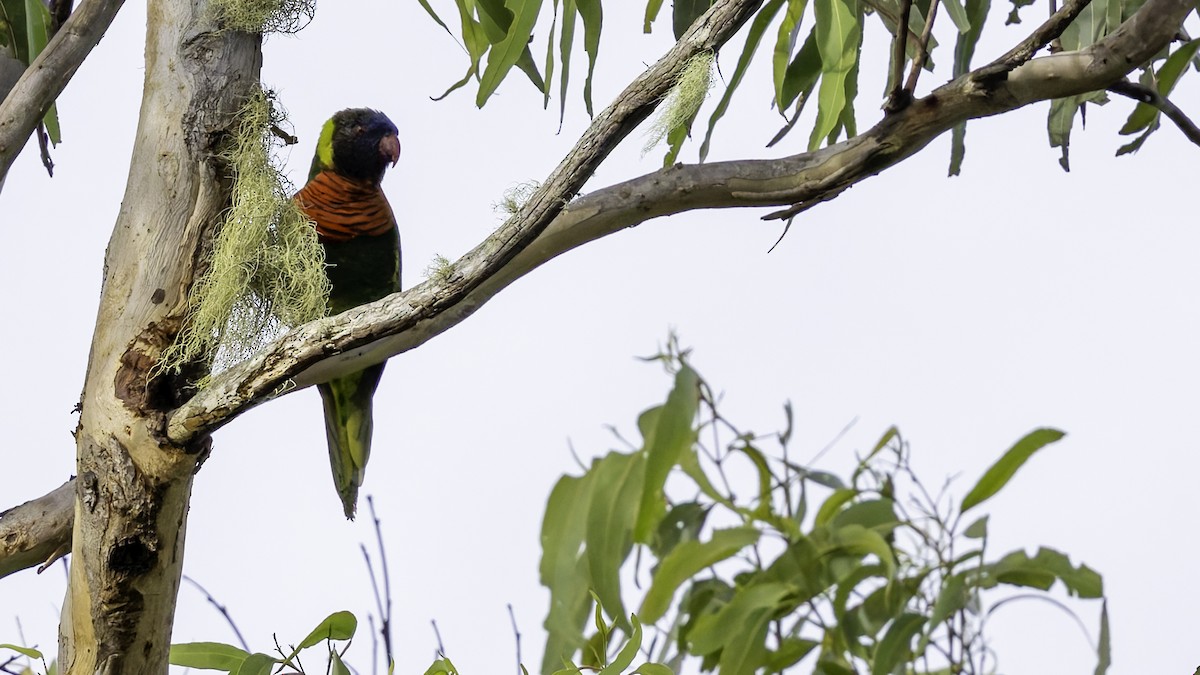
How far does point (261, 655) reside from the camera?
1.16 m

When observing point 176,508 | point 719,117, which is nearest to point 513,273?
point 176,508

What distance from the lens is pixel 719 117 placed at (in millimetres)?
1555

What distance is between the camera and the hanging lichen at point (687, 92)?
3.10 ft

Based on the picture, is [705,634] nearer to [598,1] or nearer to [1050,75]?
[1050,75]

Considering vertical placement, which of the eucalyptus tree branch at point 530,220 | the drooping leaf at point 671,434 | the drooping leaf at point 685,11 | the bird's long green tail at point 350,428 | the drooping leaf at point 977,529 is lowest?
the drooping leaf at point 977,529

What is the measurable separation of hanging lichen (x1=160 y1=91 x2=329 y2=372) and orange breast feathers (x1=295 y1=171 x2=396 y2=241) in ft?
2.38

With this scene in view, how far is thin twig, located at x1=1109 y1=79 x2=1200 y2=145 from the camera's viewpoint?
3.54ft

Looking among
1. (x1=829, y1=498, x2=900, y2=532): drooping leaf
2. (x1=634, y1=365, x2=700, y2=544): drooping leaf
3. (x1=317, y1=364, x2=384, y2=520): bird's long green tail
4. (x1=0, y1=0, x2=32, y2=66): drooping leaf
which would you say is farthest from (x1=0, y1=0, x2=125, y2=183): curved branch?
(x1=829, y1=498, x2=900, y2=532): drooping leaf

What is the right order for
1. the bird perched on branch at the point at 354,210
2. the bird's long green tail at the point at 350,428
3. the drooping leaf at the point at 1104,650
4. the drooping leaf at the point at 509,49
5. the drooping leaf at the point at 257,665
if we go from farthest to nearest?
the bird perched on branch at the point at 354,210 < the bird's long green tail at the point at 350,428 < the drooping leaf at the point at 509,49 < the drooping leaf at the point at 257,665 < the drooping leaf at the point at 1104,650

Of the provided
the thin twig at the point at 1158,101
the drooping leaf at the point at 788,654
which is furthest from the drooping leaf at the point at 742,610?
the thin twig at the point at 1158,101

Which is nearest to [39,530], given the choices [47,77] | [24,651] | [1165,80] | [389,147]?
[24,651]

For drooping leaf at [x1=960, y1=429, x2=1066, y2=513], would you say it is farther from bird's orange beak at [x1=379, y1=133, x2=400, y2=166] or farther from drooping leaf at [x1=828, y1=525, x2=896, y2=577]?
bird's orange beak at [x1=379, y1=133, x2=400, y2=166]

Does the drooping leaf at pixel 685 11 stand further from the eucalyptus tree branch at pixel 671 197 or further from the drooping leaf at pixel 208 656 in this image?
the drooping leaf at pixel 208 656

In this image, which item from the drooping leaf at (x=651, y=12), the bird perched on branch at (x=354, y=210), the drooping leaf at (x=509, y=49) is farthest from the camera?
the bird perched on branch at (x=354, y=210)
